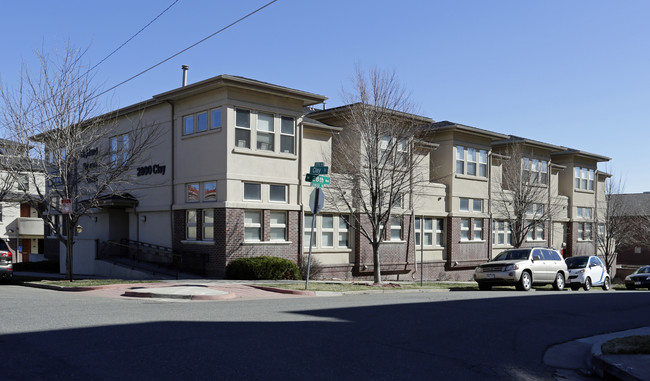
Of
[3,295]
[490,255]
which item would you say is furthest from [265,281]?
[490,255]

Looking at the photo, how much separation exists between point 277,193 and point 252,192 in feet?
4.11

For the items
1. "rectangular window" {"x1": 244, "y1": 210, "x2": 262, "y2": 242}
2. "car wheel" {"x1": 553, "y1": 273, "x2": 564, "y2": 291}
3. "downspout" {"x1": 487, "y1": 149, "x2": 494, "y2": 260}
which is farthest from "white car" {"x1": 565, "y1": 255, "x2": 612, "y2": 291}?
"rectangular window" {"x1": 244, "y1": 210, "x2": 262, "y2": 242}

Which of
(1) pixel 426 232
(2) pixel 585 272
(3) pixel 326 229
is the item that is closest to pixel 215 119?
(3) pixel 326 229

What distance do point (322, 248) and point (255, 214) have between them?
380 centimetres

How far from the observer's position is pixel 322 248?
25938mm

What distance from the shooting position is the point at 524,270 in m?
22.2

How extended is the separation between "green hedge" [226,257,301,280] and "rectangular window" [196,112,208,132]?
18.5 ft

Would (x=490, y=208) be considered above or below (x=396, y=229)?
above

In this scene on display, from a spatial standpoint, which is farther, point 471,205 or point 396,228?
point 471,205

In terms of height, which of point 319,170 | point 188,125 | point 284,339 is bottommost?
point 284,339

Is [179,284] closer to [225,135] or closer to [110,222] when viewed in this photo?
[225,135]

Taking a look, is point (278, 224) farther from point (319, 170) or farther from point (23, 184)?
point (23, 184)

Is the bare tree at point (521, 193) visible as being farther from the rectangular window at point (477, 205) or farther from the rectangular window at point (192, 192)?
the rectangular window at point (192, 192)

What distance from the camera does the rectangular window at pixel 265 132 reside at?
23828 millimetres
